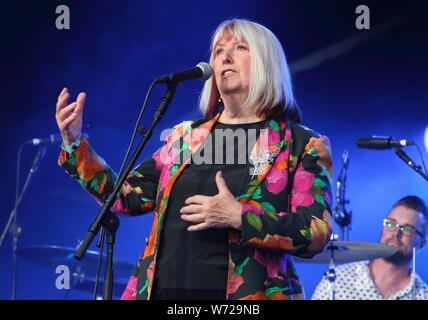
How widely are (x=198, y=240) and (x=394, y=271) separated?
7.95ft

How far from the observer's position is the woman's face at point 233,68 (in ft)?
6.94

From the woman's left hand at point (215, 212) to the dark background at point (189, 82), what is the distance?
3.42m

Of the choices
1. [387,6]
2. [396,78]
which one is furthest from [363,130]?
[387,6]

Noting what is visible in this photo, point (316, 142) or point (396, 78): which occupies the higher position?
point (396, 78)

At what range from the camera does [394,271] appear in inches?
154

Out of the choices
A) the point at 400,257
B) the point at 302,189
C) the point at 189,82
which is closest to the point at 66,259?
the point at 189,82

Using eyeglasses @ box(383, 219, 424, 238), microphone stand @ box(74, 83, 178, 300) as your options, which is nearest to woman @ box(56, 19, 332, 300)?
microphone stand @ box(74, 83, 178, 300)

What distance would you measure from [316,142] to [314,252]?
0.35m

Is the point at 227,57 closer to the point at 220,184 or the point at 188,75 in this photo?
the point at 188,75

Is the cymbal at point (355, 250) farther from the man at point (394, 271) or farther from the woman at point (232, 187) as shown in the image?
the woman at point (232, 187)

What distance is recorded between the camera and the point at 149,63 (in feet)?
17.1

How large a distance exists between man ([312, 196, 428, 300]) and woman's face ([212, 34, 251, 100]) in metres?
2.06

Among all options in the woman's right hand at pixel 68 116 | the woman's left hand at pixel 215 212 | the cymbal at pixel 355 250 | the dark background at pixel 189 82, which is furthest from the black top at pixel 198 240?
the dark background at pixel 189 82

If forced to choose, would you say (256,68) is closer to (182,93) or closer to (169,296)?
(169,296)
